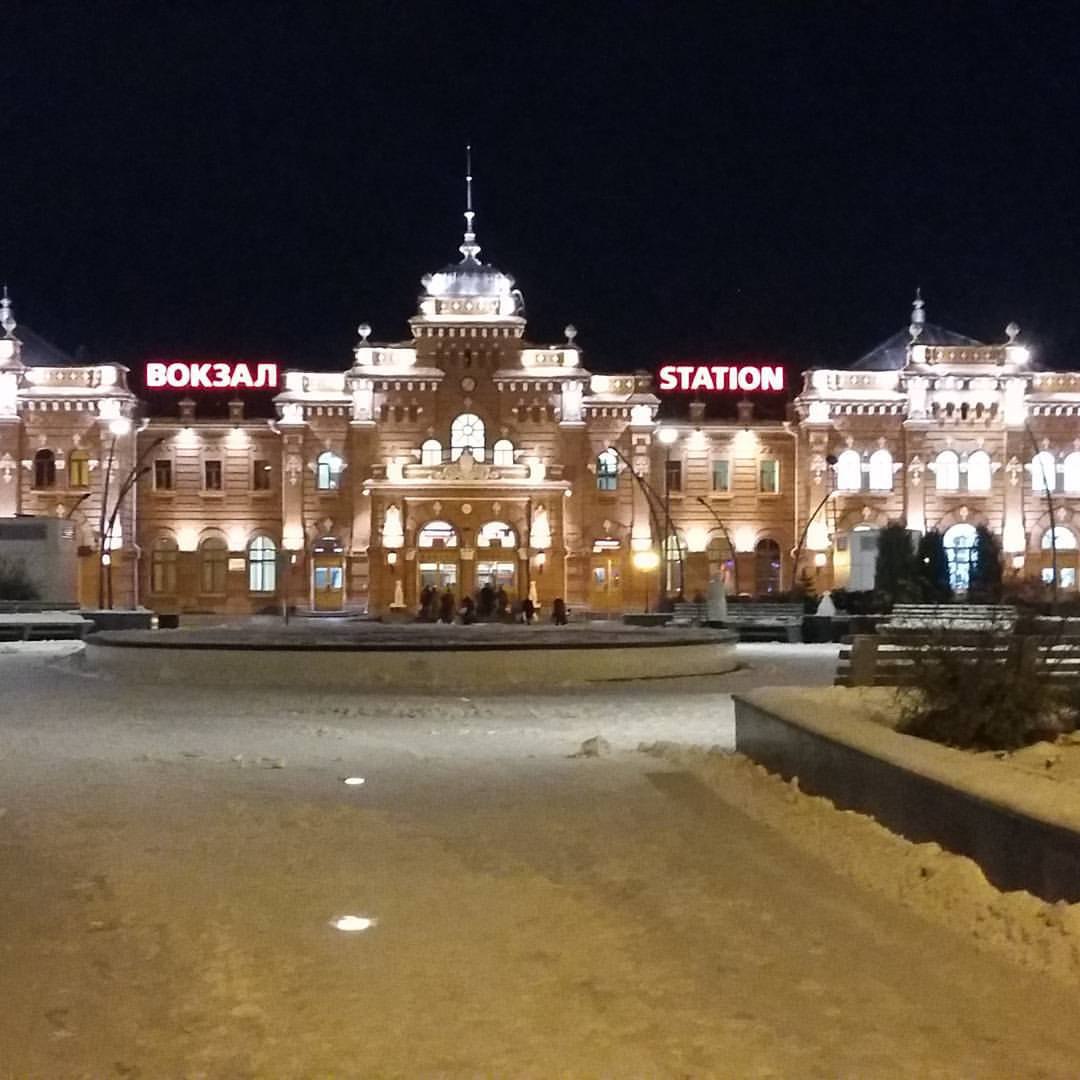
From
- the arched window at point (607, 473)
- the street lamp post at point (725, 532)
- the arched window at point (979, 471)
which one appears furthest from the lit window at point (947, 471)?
the arched window at point (607, 473)

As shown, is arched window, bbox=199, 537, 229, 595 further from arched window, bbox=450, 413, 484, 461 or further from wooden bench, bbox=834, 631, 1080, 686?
wooden bench, bbox=834, 631, 1080, 686

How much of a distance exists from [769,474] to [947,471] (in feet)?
26.0

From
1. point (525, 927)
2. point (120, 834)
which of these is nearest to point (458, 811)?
point (120, 834)

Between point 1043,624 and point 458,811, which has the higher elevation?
point 1043,624

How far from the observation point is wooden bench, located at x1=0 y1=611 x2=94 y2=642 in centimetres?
3956

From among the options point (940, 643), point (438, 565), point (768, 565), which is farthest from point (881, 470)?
point (940, 643)

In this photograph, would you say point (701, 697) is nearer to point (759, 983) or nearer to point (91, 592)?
point (759, 983)

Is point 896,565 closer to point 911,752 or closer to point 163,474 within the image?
point 163,474

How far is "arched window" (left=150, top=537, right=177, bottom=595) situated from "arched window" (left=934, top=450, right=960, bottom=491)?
3454 centimetres

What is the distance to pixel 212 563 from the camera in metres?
66.5

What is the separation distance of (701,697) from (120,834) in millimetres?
13155

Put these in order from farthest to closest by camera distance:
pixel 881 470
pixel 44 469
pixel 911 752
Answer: pixel 881 470
pixel 44 469
pixel 911 752

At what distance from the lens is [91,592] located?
6469cm

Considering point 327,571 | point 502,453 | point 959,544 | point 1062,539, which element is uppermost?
point 502,453
